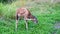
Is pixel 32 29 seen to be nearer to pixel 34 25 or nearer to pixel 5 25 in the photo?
pixel 34 25

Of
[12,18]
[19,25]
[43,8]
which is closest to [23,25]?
[19,25]

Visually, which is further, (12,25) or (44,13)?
(44,13)

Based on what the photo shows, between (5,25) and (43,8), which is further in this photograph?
(43,8)

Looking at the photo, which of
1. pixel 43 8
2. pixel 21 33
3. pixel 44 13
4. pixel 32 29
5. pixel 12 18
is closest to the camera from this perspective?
pixel 21 33

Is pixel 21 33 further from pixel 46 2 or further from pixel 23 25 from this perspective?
pixel 46 2

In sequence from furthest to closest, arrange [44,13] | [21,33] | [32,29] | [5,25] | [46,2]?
1. [46,2]
2. [44,13]
3. [5,25]
4. [32,29]
5. [21,33]

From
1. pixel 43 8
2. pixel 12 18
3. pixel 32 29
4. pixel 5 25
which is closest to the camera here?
pixel 32 29

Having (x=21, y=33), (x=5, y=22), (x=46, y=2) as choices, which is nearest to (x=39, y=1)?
(x=46, y=2)

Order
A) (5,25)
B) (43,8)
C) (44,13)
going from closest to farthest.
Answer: (5,25) → (44,13) → (43,8)

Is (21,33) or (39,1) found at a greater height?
(39,1)

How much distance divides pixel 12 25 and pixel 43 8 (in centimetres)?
543

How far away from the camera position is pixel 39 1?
59.0 ft

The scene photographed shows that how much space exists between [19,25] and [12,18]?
1.79m

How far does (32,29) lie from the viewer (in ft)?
34.9
